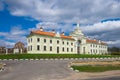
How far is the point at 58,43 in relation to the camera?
7638cm

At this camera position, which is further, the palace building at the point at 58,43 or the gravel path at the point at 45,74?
the palace building at the point at 58,43

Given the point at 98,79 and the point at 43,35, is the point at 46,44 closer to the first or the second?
the point at 43,35

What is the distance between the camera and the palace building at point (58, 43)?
68.1 metres

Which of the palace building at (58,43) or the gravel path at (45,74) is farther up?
the palace building at (58,43)

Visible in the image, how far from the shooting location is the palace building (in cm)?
6809

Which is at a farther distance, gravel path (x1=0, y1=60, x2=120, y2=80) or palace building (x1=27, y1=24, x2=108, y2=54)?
palace building (x1=27, y1=24, x2=108, y2=54)

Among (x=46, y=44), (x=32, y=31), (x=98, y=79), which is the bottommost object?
(x=98, y=79)

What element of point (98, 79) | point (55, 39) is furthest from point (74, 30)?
point (98, 79)

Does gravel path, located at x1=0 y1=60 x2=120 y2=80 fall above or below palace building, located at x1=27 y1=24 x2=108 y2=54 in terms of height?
below

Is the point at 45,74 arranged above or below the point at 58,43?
below

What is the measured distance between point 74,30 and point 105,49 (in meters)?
35.8

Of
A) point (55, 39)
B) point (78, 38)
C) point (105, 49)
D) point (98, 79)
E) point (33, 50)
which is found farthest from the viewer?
point (105, 49)

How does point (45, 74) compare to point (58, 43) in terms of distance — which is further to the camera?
point (58, 43)

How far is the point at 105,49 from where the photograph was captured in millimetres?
116125
